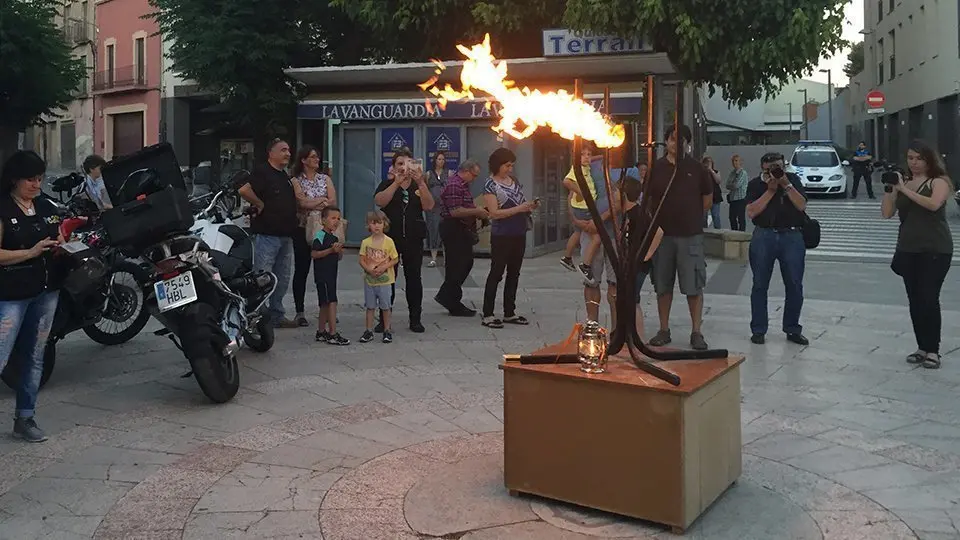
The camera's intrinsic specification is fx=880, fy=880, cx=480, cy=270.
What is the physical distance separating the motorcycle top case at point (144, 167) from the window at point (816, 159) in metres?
23.1

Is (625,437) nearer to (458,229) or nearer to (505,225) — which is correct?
(505,225)

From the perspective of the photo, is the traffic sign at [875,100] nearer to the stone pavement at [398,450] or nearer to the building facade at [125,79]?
the building facade at [125,79]

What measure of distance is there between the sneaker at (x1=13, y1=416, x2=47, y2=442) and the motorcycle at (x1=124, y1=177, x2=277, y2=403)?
3.25 ft

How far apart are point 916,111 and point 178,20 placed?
27018 mm

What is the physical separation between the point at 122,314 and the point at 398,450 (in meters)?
4.20

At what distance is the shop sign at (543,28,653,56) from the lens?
48.8ft

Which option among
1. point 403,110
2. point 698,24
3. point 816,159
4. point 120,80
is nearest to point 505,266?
point 403,110

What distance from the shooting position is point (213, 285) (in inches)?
251

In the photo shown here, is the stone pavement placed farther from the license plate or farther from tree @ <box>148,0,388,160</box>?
tree @ <box>148,0,388,160</box>

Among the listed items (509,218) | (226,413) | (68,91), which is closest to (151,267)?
(226,413)

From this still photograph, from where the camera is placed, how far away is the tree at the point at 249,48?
54.4 ft

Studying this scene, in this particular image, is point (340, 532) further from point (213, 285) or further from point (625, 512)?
point (213, 285)

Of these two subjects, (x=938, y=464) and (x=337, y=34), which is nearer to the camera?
(x=938, y=464)

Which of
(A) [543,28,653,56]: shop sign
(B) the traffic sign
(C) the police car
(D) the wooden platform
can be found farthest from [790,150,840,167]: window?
(D) the wooden platform
